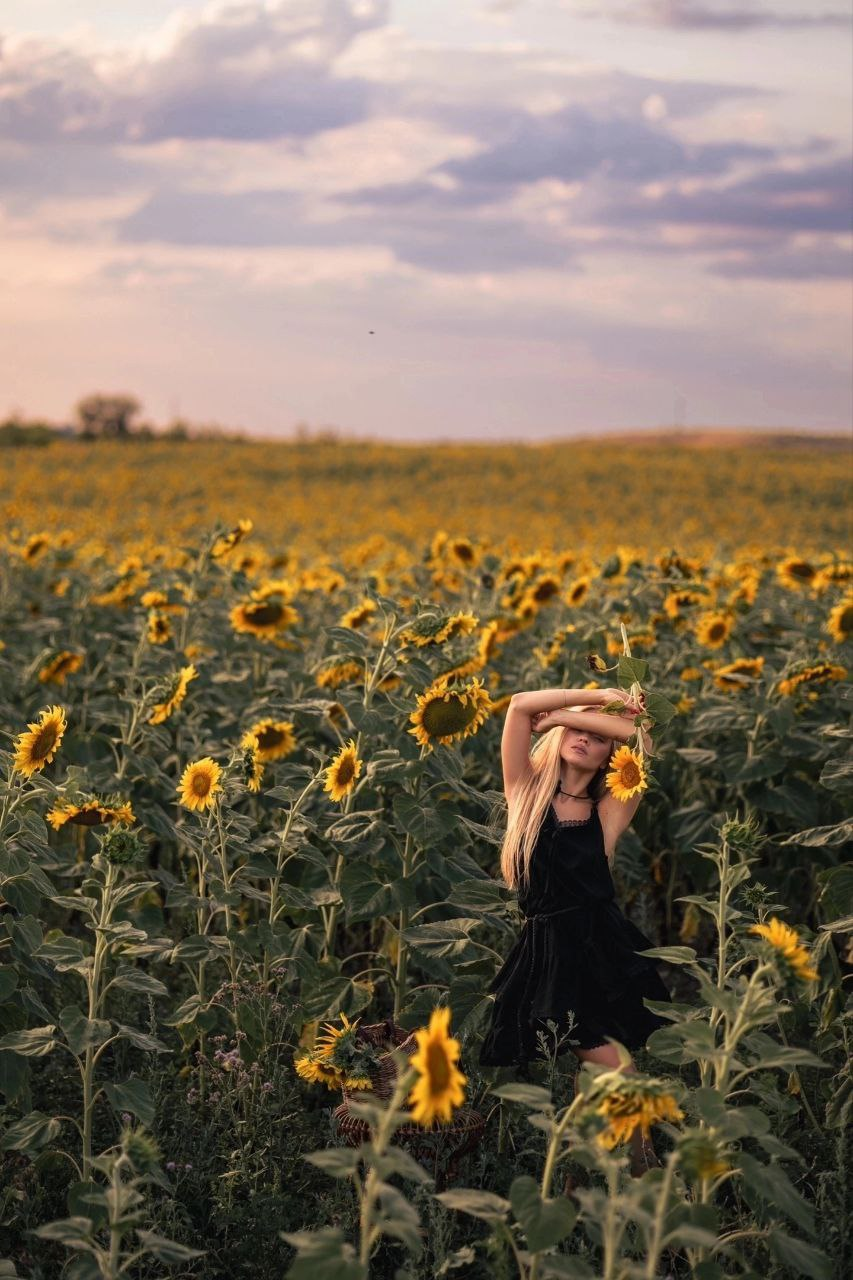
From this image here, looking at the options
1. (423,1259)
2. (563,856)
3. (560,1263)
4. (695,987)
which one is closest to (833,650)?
(695,987)

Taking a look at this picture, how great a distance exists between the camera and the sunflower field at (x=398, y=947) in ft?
8.21

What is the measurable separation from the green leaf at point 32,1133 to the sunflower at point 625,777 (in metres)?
1.45

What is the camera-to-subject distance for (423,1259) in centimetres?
319

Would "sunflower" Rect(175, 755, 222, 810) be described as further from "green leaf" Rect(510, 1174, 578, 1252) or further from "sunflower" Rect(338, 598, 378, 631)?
"green leaf" Rect(510, 1174, 578, 1252)

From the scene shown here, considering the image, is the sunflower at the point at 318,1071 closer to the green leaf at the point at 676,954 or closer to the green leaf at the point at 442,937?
the green leaf at the point at 442,937

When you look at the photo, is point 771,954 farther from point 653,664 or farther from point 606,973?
point 653,664

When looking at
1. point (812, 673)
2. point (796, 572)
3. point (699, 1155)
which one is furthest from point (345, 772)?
point (796, 572)

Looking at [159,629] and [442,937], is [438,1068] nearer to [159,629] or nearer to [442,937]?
[442,937]

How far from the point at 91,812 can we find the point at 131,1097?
73 cm

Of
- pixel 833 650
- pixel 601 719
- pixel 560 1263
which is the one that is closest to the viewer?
pixel 560 1263

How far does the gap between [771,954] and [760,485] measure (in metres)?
33.4

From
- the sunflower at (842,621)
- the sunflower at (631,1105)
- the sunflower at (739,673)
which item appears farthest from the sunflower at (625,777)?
the sunflower at (842,621)

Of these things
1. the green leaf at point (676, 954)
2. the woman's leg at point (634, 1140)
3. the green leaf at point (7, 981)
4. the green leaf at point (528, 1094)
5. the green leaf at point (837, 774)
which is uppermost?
the green leaf at point (837, 774)

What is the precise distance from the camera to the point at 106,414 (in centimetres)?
4759
